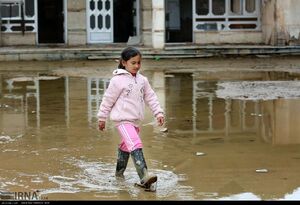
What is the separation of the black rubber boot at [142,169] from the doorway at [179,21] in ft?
71.9

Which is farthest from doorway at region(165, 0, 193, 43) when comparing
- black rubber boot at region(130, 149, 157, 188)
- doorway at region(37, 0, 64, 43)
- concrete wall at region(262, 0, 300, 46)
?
black rubber boot at region(130, 149, 157, 188)

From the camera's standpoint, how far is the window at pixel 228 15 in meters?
26.4

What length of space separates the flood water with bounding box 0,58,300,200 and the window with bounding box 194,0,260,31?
11.6 metres

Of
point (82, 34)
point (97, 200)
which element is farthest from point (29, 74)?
point (97, 200)

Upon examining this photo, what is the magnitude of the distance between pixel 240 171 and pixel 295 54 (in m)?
16.4

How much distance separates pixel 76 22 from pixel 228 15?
589cm

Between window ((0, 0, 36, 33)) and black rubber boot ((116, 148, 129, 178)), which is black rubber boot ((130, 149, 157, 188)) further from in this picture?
window ((0, 0, 36, 33))

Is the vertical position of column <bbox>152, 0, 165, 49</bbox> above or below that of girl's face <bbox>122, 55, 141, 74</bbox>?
above

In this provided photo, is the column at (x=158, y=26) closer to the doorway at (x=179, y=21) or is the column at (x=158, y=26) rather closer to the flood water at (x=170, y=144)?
the doorway at (x=179, y=21)

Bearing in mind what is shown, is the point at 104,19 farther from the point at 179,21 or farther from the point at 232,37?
the point at 232,37

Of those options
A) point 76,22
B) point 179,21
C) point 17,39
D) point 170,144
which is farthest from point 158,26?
point 170,144

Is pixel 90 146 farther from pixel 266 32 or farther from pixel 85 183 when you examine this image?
pixel 266 32

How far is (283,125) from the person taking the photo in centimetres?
976

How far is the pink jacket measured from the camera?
6609mm
